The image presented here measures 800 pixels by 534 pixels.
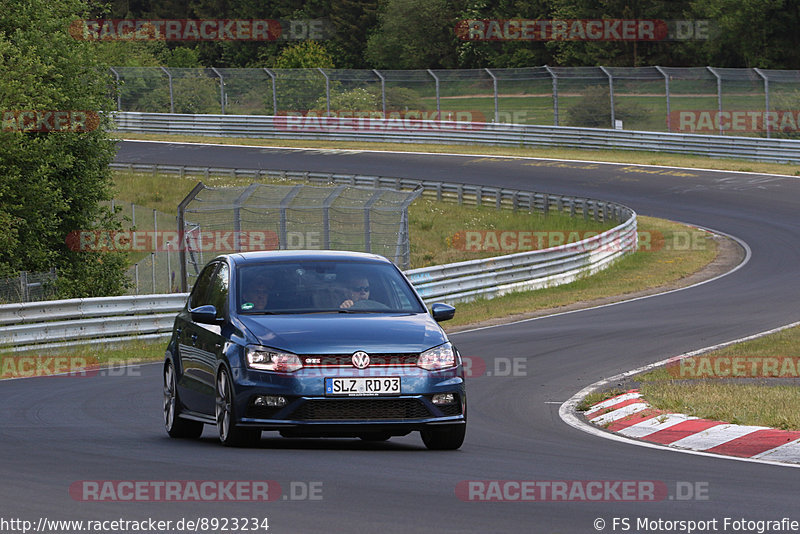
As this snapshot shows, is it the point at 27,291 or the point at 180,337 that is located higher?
the point at 180,337

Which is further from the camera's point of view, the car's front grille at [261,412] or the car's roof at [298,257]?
the car's roof at [298,257]

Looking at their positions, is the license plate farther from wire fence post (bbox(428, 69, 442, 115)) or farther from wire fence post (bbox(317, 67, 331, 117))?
wire fence post (bbox(317, 67, 331, 117))

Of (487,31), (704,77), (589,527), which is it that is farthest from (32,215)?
(487,31)

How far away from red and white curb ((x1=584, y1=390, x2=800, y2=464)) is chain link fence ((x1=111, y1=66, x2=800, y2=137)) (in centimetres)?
3809

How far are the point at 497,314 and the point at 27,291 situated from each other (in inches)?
341

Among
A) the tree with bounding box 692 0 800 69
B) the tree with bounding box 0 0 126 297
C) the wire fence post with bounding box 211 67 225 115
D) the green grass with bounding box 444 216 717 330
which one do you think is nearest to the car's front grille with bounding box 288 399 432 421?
the green grass with bounding box 444 216 717 330

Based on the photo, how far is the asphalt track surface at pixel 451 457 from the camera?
7016 millimetres

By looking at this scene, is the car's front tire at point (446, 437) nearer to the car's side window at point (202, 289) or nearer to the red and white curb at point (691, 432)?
the red and white curb at point (691, 432)

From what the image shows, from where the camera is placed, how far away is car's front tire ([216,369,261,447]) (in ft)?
31.2

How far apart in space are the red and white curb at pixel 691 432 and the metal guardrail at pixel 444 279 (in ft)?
32.0

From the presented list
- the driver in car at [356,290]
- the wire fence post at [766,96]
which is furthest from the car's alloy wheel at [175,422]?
the wire fence post at [766,96]

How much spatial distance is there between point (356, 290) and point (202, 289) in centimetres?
157

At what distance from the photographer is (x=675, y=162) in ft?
164

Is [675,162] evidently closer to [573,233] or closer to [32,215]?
[573,233]
